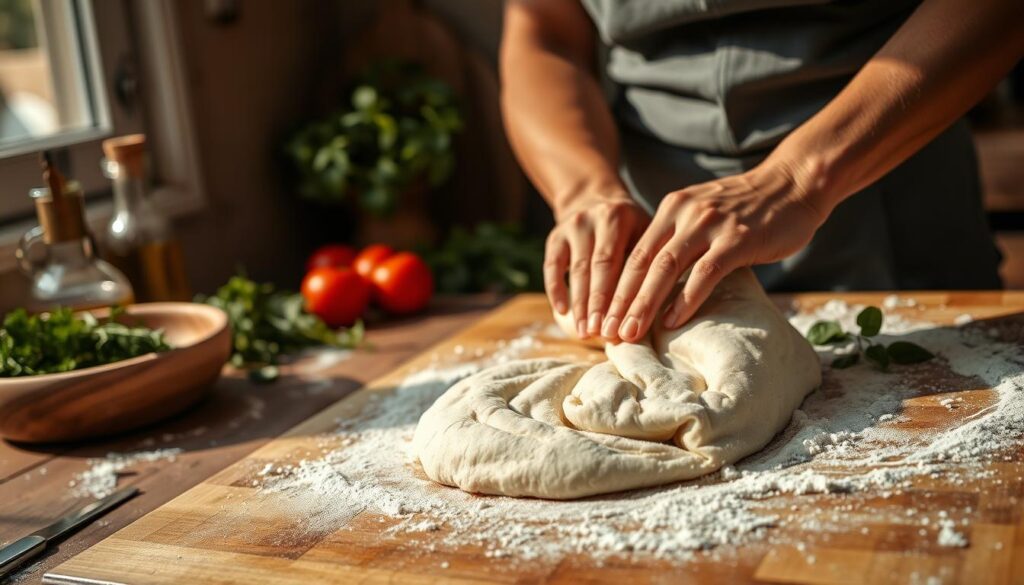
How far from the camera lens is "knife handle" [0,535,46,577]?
1105mm

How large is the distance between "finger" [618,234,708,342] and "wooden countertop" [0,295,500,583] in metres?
0.54

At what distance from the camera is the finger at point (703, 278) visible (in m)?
1.39

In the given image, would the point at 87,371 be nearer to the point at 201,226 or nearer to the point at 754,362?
the point at 754,362

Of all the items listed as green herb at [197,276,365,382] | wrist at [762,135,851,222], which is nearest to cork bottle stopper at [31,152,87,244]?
green herb at [197,276,365,382]

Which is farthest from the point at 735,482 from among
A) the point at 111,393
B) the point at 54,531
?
the point at 111,393

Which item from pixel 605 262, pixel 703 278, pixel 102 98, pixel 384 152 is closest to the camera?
pixel 703 278

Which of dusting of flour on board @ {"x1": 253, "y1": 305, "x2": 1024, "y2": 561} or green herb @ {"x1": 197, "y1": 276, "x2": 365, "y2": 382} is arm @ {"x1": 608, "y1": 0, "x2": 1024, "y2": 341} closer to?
dusting of flour on board @ {"x1": 253, "y1": 305, "x2": 1024, "y2": 561}

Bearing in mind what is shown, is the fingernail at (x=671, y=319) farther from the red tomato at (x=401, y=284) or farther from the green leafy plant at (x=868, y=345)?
the red tomato at (x=401, y=284)

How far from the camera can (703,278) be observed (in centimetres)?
139

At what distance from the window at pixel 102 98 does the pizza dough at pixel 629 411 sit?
1.20 meters

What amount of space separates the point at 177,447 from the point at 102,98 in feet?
3.52

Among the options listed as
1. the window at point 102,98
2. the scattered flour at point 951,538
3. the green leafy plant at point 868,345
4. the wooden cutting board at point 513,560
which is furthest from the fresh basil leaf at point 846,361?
the window at point 102,98

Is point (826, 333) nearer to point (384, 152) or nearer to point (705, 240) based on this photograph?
point (705, 240)

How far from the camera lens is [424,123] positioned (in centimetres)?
273
